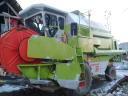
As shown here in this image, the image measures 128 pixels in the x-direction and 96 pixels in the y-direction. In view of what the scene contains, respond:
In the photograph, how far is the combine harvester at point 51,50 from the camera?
753 cm

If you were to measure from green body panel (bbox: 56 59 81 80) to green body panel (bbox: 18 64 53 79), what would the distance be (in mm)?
241

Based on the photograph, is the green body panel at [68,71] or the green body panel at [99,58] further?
the green body panel at [99,58]

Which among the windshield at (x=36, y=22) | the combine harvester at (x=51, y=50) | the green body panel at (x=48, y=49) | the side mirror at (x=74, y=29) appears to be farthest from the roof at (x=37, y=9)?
the green body panel at (x=48, y=49)

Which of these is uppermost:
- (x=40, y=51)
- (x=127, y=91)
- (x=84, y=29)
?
(x=84, y=29)

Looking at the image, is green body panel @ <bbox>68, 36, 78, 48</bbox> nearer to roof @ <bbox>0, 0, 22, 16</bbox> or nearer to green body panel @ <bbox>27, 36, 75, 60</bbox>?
green body panel @ <bbox>27, 36, 75, 60</bbox>

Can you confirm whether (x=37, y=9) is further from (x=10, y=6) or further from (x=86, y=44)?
(x=10, y=6)

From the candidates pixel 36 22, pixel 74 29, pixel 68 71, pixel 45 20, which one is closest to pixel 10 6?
pixel 36 22

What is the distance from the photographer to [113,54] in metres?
12.1

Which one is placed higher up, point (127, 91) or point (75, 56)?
point (75, 56)

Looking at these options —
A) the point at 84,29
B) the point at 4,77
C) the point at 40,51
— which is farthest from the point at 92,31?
the point at 4,77

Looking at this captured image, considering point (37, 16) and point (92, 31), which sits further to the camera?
point (92, 31)

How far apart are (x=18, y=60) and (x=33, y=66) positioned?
1.35ft

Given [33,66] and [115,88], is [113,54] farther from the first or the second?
[33,66]

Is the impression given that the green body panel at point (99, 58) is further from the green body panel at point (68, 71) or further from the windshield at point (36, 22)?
the windshield at point (36, 22)
